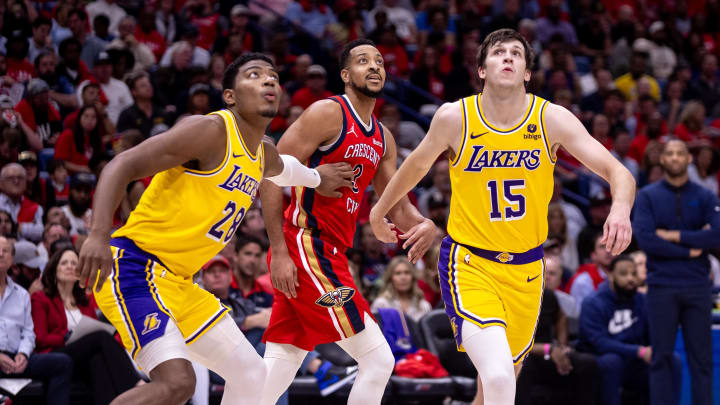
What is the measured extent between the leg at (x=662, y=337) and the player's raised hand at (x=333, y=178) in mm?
3685

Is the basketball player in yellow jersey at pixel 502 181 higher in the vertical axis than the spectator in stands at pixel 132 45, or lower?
lower

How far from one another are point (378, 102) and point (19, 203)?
5494 millimetres

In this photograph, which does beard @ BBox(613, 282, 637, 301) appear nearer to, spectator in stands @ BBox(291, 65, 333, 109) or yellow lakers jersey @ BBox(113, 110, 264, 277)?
spectator in stands @ BBox(291, 65, 333, 109)

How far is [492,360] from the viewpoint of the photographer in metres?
4.85

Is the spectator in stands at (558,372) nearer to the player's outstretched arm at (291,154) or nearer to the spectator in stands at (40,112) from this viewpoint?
the player's outstretched arm at (291,154)

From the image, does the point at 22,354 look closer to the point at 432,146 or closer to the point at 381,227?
the point at 381,227

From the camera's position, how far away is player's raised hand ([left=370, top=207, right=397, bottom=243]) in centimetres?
553

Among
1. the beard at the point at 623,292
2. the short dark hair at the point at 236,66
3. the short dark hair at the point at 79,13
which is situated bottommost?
the beard at the point at 623,292

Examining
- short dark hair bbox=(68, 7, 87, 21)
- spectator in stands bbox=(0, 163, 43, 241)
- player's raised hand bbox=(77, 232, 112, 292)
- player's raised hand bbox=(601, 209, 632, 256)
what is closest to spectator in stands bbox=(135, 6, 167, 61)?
short dark hair bbox=(68, 7, 87, 21)

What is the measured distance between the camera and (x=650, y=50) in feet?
54.6

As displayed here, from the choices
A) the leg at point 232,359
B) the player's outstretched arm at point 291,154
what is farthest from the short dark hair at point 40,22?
the leg at point 232,359

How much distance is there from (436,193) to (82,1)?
17.5 ft

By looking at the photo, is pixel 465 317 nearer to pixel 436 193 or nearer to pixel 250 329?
pixel 250 329

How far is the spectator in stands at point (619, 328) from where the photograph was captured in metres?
8.78
